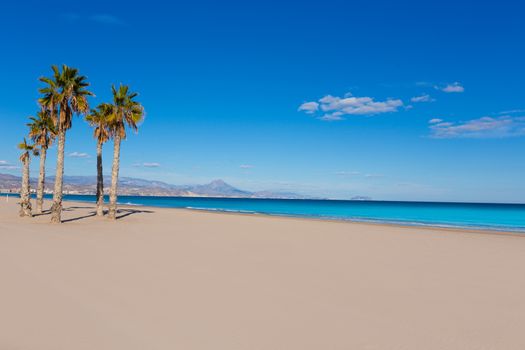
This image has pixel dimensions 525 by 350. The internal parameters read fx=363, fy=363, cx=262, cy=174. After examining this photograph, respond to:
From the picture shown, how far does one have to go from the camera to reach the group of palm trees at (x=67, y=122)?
87.8 ft

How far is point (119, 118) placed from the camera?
31.2 meters

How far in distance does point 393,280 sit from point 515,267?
6.55 meters

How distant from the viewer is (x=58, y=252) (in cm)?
1372

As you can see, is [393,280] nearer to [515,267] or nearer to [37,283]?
[515,267]

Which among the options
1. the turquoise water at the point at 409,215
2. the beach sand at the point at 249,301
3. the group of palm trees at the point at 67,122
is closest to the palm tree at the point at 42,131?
the group of palm trees at the point at 67,122

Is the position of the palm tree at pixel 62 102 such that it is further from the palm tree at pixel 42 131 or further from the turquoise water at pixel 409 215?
the turquoise water at pixel 409 215

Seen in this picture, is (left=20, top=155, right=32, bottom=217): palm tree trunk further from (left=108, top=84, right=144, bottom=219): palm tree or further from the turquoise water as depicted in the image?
the turquoise water

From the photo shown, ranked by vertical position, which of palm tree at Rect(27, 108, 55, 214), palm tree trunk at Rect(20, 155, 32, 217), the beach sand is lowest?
the beach sand

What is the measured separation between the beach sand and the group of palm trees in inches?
575

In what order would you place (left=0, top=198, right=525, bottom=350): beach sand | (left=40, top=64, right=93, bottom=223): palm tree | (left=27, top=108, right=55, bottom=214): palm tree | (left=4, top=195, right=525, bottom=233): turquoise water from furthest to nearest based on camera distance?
(left=4, top=195, right=525, bottom=233): turquoise water
(left=27, top=108, right=55, bottom=214): palm tree
(left=40, top=64, right=93, bottom=223): palm tree
(left=0, top=198, right=525, bottom=350): beach sand

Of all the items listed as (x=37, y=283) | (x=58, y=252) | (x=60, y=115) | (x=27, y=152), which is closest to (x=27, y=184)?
(x=27, y=152)

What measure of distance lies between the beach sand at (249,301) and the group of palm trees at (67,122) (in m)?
14.6

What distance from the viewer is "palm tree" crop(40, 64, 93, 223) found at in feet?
87.4

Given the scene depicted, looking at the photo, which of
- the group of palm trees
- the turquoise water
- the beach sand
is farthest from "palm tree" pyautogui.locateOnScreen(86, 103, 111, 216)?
the turquoise water
